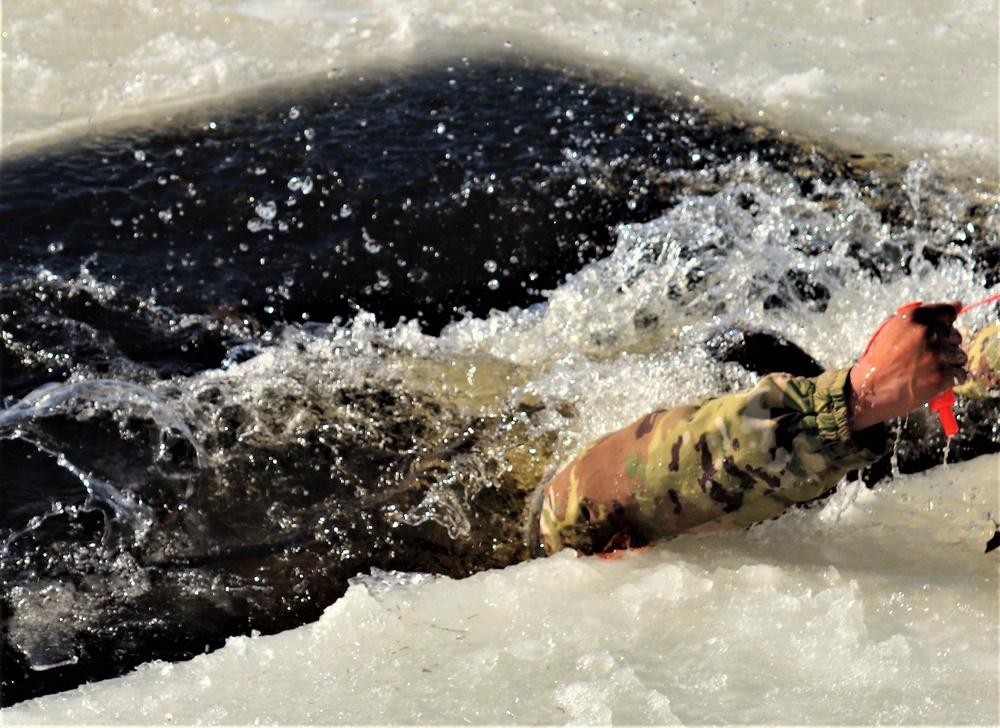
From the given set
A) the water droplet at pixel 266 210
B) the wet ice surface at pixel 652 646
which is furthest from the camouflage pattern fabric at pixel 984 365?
the water droplet at pixel 266 210

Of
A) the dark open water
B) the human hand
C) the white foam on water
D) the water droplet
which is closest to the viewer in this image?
the human hand

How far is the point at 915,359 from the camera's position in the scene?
177cm

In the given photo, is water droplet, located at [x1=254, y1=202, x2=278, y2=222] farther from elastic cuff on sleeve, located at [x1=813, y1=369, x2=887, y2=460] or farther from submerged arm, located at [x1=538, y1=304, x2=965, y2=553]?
elastic cuff on sleeve, located at [x1=813, y1=369, x2=887, y2=460]

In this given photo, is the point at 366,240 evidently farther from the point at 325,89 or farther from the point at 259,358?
the point at 325,89

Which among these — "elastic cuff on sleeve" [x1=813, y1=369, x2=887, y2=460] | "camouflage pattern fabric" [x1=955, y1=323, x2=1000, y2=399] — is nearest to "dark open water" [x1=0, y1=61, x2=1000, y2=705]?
"camouflage pattern fabric" [x1=955, y1=323, x2=1000, y2=399]

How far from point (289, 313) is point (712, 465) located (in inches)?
65.8

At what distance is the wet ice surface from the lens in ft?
6.05

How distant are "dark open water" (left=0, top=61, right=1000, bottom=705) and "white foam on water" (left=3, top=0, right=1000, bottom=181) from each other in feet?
0.70

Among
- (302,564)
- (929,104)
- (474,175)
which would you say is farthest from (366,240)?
(929,104)

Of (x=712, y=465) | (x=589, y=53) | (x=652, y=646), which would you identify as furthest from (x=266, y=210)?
(x=652, y=646)

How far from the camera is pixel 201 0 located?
15.5 feet

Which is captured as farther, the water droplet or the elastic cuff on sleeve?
the water droplet

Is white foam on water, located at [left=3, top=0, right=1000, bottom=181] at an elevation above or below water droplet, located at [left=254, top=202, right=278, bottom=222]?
above

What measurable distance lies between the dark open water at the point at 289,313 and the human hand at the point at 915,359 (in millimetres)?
952
